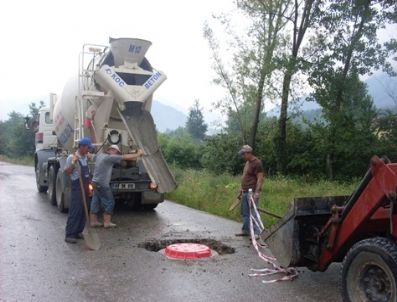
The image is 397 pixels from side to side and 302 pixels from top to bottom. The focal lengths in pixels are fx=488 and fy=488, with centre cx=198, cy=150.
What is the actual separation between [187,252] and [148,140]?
4.13 metres

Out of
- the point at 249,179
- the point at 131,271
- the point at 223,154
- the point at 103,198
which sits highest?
the point at 223,154

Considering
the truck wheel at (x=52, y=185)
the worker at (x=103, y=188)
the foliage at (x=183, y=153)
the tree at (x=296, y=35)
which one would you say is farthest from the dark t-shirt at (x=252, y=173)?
the foliage at (x=183, y=153)

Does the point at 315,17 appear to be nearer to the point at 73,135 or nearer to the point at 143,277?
the point at 73,135

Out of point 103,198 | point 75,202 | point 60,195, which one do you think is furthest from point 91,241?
point 60,195

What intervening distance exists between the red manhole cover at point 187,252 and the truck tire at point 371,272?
8.44 feet

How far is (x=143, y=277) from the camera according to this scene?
5840 millimetres

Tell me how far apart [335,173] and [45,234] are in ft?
54.9

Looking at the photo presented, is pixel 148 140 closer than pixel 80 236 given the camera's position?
No

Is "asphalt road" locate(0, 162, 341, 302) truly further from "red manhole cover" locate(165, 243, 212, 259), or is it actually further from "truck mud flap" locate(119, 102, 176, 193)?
"truck mud flap" locate(119, 102, 176, 193)

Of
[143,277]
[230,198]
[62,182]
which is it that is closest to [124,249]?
[143,277]

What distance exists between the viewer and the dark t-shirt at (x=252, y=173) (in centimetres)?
820

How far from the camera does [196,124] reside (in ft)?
257

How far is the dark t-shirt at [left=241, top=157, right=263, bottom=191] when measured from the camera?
323 inches

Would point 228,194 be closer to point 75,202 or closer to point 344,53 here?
point 75,202
